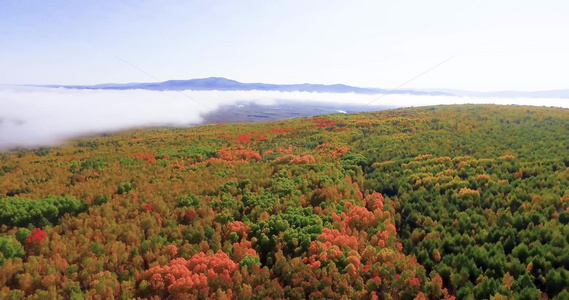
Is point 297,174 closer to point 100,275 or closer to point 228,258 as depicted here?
point 228,258

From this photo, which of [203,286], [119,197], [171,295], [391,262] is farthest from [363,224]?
[119,197]

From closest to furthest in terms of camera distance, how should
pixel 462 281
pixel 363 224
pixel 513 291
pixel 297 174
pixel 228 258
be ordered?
1. pixel 513 291
2. pixel 462 281
3. pixel 228 258
4. pixel 363 224
5. pixel 297 174

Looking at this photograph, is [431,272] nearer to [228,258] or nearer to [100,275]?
[228,258]

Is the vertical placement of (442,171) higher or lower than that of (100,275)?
higher

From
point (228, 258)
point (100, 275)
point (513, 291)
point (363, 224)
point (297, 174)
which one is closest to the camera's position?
point (513, 291)

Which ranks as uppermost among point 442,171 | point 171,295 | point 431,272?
point 442,171

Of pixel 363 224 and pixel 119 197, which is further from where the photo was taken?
pixel 119 197
